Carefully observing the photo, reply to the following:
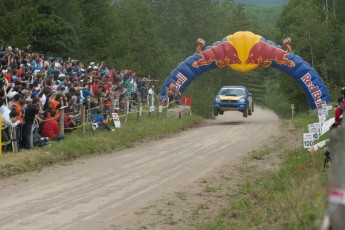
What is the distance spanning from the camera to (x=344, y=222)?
4.70 meters

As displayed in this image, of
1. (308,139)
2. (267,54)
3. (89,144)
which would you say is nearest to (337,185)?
(308,139)

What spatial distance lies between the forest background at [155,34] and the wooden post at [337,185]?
3174 cm

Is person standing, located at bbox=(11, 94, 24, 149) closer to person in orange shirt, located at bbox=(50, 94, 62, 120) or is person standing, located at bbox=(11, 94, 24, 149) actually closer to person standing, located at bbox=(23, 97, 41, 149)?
person standing, located at bbox=(23, 97, 41, 149)

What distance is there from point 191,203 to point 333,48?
47645 mm

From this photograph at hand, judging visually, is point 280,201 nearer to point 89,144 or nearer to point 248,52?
point 89,144

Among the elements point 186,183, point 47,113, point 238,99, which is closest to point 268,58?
point 238,99

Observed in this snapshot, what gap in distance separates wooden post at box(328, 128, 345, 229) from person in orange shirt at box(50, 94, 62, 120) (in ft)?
51.3

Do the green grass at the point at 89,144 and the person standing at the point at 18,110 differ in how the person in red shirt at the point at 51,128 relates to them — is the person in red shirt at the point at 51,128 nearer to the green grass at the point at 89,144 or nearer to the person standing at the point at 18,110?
the green grass at the point at 89,144

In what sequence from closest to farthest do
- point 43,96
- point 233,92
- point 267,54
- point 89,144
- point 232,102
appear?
point 43,96
point 89,144
point 267,54
point 232,102
point 233,92

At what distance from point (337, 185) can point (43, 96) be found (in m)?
16.4

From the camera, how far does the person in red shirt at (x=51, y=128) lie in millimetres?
19875

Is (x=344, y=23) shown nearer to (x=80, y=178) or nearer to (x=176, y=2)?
(x=176, y=2)

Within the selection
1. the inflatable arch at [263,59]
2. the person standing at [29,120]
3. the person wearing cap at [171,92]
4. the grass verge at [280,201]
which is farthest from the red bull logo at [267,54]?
the person standing at [29,120]

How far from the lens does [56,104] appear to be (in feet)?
Answer: 65.7
